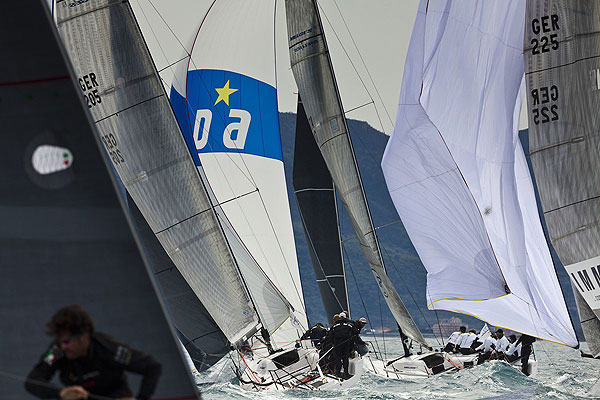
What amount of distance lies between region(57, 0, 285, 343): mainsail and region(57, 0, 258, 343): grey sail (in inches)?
0.4

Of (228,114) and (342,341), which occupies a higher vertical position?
(228,114)

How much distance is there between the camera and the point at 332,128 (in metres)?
12.1

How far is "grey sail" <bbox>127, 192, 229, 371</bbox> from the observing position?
9742 mm

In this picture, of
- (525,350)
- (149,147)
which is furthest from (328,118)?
(525,350)

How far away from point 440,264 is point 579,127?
2742 mm

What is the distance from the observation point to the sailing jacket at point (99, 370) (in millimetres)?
2396

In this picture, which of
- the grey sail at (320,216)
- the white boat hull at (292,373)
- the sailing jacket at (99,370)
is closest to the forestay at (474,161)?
the white boat hull at (292,373)

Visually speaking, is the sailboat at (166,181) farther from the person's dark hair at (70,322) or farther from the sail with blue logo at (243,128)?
the person's dark hair at (70,322)

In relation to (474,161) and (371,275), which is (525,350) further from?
(371,275)

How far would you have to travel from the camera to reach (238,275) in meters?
9.07

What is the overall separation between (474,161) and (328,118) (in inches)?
130

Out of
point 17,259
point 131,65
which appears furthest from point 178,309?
point 17,259

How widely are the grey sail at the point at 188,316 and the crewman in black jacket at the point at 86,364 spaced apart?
6.99m

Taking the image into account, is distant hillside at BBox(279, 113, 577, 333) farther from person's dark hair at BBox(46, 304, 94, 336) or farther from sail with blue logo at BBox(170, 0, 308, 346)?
person's dark hair at BBox(46, 304, 94, 336)
